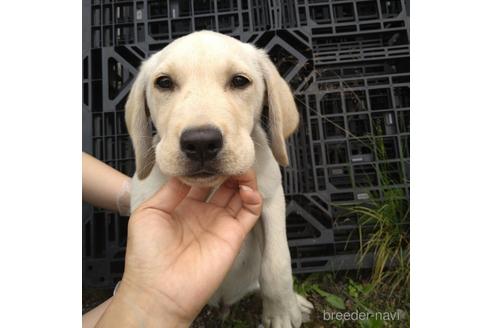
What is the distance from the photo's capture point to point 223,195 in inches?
76.0

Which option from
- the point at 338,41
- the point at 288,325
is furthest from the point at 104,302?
the point at 338,41

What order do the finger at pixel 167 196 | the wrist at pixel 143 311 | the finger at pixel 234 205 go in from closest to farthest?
the wrist at pixel 143 311, the finger at pixel 167 196, the finger at pixel 234 205

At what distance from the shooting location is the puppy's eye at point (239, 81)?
1793mm

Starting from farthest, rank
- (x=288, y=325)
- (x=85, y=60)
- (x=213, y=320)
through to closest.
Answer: (x=85, y=60) < (x=213, y=320) < (x=288, y=325)

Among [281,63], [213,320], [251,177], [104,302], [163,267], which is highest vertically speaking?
[281,63]

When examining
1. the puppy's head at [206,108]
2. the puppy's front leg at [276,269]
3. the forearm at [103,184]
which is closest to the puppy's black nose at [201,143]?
the puppy's head at [206,108]

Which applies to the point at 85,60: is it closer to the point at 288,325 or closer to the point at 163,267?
the point at 163,267

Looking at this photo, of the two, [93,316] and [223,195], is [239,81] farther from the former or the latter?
[93,316]

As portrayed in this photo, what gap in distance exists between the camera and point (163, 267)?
5.47ft

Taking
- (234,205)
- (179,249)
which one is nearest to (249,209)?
(234,205)

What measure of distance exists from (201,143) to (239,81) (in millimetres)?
505

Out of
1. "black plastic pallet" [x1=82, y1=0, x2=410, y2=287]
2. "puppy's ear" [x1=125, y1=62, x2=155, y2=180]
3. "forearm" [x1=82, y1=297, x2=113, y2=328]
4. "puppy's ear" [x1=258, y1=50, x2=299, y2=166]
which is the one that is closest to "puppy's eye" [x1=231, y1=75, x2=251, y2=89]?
"puppy's ear" [x1=258, y1=50, x2=299, y2=166]

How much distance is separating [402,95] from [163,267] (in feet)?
6.36

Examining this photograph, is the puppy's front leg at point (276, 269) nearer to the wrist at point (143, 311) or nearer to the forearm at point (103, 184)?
the wrist at point (143, 311)
